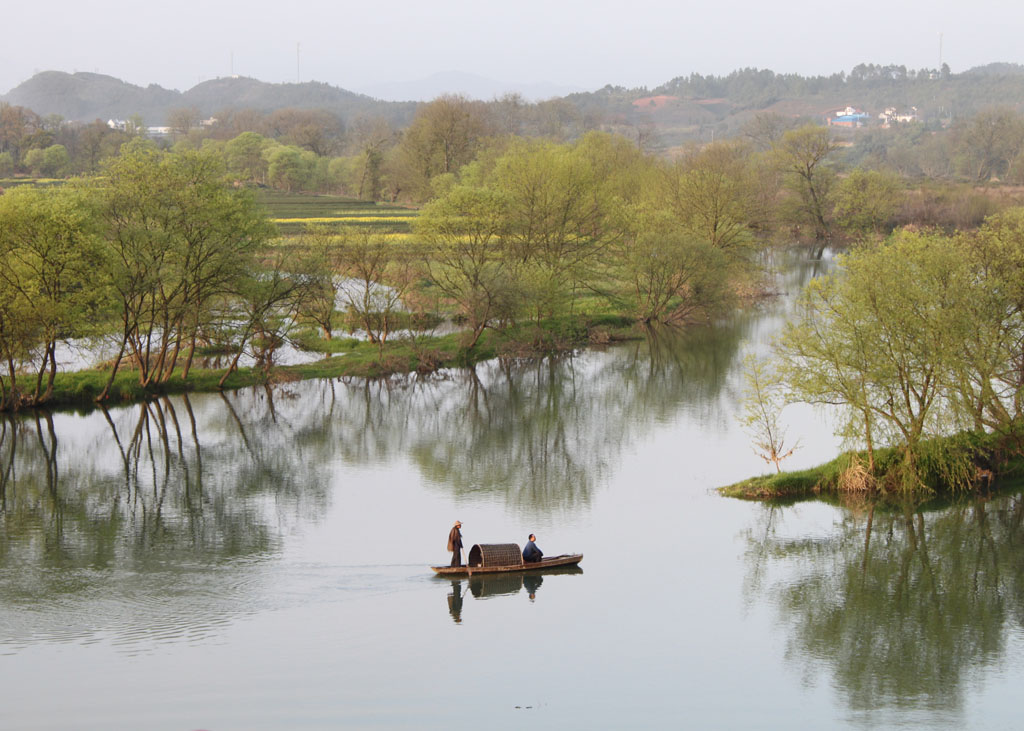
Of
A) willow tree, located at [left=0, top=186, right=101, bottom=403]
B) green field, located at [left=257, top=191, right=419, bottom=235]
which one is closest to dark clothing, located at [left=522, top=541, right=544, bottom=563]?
willow tree, located at [left=0, top=186, right=101, bottom=403]

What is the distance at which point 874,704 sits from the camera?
61.6 ft

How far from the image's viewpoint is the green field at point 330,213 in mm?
82125

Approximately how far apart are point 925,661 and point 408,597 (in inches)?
419

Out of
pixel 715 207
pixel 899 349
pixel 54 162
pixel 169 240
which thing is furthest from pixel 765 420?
pixel 54 162

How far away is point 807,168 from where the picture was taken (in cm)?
9156

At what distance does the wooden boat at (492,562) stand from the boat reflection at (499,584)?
0.61 feet

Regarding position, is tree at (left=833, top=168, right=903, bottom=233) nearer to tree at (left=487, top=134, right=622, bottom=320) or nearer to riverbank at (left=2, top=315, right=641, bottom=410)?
tree at (left=487, top=134, right=622, bottom=320)

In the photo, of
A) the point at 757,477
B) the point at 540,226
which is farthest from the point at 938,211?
the point at 757,477

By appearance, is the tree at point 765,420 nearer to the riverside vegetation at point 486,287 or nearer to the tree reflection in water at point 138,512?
the riverside vegetation at point 486,287

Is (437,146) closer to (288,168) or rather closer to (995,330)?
(288,168)

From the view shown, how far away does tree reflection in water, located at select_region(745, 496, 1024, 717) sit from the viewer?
65.6 ft

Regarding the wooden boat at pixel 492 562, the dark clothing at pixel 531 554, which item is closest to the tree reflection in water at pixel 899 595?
the dark clothing at pixel 531 554

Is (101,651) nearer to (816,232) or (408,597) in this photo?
(408,597)

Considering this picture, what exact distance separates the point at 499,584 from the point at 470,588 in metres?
0.72
